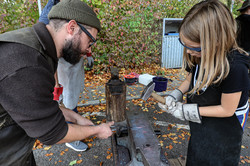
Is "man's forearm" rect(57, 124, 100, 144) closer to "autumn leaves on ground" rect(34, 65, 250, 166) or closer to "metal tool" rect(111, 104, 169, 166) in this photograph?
"metal tool" rect(111, 104, 169, 166)

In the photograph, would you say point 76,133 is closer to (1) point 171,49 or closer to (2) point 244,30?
(2) point 244,30

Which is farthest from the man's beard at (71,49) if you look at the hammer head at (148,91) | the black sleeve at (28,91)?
the hammer head at (148,91)

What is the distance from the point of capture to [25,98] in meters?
0.95

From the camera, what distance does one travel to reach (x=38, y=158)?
2.74 meters

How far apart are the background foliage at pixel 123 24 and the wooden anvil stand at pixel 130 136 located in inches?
188

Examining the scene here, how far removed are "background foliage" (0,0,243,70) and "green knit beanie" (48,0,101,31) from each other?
515 cm

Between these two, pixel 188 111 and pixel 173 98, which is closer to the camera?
pixel 188 111

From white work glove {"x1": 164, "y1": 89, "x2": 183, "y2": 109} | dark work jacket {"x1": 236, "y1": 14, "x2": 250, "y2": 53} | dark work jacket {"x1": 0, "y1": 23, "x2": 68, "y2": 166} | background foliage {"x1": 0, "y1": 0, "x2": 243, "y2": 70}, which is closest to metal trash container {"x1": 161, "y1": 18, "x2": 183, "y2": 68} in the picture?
background foliage {"x1": 0, "y1": 0, "x2": 243, "y2": 70}

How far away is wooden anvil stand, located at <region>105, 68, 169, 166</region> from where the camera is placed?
4.76 feet

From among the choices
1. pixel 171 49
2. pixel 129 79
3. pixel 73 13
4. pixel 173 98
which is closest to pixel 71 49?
pixel 73 13

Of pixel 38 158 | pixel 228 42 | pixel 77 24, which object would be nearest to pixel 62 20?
pixel 77 24

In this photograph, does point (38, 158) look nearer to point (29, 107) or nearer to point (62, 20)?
point (29, 107)

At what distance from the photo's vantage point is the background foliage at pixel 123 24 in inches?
229

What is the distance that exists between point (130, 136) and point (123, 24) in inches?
241
